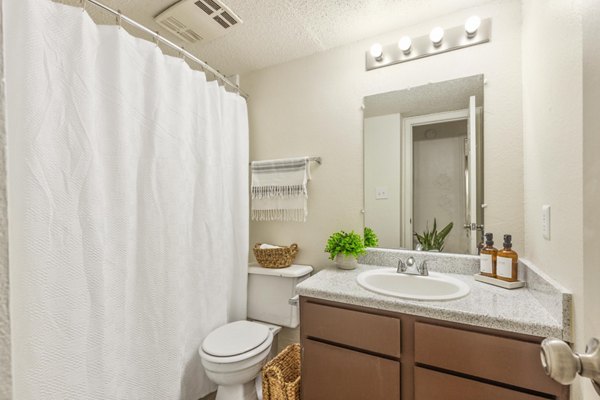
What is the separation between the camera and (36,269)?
0.94 m

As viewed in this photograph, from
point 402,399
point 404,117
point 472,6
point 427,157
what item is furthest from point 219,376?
point 472,6

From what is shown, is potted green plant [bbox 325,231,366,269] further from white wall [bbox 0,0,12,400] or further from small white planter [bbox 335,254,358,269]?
white wall [bbox 0,0,12,400]

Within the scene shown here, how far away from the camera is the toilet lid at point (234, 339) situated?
137 cm

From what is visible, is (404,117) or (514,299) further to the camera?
(404,117)

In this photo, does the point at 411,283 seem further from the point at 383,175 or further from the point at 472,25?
the point at 472,25

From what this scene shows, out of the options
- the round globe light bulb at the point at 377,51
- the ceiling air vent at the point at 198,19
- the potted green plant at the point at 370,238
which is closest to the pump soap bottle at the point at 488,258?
the potted green plant at the point at 370,238

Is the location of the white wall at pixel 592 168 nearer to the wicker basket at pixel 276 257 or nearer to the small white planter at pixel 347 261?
the small white planter at pixel 347 261

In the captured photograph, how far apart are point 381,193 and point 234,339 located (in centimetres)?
120

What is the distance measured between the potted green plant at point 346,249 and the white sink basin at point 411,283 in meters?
0.12

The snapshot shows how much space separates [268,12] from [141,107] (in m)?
0.85

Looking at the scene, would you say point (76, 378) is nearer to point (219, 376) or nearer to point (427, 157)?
point (219, 376)

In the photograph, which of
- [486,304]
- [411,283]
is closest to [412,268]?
[411,283]

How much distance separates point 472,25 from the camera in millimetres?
1374

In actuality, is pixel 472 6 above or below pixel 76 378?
above
